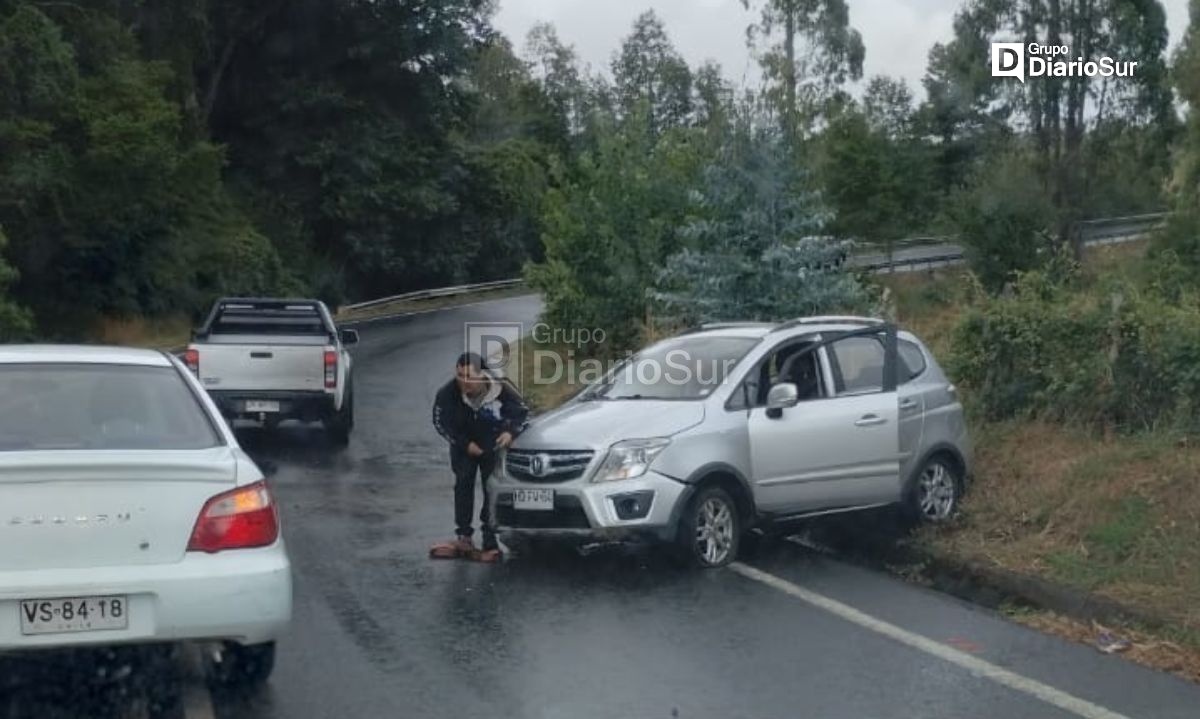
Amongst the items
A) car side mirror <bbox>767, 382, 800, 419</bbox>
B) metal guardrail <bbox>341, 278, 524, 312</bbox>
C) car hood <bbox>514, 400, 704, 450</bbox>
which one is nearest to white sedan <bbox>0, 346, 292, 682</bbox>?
car hood <bbox>514, 400, 704, 450</bbox>

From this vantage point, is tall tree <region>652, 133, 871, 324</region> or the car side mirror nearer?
the car side mirror

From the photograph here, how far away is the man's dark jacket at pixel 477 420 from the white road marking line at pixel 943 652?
1867 mm

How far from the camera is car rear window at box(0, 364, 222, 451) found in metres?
7.12

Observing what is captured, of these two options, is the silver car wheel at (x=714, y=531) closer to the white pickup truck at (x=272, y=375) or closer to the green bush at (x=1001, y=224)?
the white pickup truck at (x=272, y=375)

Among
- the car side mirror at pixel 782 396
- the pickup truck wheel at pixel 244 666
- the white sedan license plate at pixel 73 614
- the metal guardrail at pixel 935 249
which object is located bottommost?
the pickup truck wheel at pixel 244 666

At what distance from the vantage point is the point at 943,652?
848cm

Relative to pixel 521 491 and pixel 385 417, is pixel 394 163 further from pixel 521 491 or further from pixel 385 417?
pixel 521 491

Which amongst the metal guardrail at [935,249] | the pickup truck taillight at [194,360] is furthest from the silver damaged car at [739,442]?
the metal guardrail at [935,249]

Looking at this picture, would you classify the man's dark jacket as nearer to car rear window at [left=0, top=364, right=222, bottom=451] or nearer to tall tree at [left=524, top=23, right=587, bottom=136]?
car rear window at [left=0, top=364, right=222, bottom=451]

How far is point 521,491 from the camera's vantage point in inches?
428

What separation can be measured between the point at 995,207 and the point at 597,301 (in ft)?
73.3

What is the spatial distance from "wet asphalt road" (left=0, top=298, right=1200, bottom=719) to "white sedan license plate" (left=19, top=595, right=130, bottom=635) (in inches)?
32.7

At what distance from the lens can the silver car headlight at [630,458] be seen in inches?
416

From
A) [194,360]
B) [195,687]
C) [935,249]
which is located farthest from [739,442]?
[935,249]
